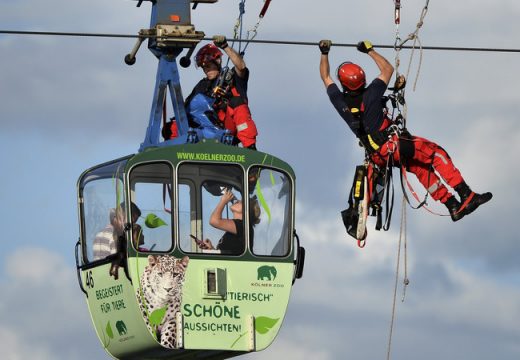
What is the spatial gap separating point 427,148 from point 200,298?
387 centimetres

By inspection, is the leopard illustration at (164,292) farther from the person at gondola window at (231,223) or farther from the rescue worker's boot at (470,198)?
the rescue worker's boot at (470,198)

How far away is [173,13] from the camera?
30.8 meters

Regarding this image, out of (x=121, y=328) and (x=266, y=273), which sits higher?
(x=266, y=273)

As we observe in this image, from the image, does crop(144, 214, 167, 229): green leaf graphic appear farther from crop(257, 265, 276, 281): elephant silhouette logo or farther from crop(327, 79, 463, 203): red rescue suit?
crop(327, 79, 463, 203): red rescue suit

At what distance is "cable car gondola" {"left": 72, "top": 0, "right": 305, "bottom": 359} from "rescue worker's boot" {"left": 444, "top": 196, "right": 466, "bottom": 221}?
2.51 m

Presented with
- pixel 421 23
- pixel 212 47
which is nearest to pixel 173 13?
pixel 212 47

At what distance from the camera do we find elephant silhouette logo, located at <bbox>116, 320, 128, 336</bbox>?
30.0m

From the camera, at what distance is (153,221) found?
2939 centimetres

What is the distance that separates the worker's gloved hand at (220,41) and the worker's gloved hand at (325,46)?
5.02 feet

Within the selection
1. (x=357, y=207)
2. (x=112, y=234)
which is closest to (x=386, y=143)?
(x=357, y=207)

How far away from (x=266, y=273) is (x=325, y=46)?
11.3 ft

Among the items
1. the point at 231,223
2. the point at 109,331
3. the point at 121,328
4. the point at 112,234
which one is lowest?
the point at 109,331

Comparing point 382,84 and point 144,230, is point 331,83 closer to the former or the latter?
point 382,84

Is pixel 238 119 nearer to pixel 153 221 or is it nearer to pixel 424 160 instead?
pixel 153 221
